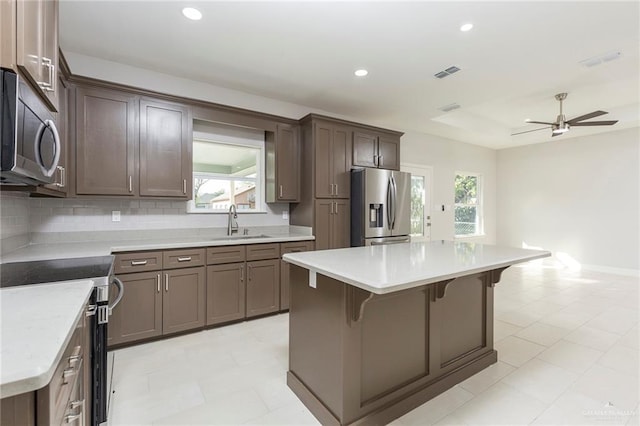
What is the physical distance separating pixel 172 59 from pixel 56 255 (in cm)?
206

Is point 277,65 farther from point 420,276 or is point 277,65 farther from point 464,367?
point 464,367

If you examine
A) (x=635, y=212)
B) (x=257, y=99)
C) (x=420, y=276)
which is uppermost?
(x=257, y=99)

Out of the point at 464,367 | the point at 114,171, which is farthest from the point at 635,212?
the point at 114,171

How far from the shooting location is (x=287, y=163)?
3.86 metres

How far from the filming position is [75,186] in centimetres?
266

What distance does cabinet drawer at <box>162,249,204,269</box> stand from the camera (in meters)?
2.81

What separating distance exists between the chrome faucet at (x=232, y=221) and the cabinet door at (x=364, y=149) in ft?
5.73

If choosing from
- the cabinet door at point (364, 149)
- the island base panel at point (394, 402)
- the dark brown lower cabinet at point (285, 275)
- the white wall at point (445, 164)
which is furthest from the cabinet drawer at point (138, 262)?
the white wall at point (445, 164)

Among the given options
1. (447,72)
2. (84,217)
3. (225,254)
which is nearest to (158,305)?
(225,254)

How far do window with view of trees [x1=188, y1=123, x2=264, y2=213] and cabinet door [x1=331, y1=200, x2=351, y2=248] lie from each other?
1025 millimetres

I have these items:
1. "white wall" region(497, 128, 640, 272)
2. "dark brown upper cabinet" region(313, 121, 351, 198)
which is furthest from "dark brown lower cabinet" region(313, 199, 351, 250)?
"white wall" region(497, 128, 640, 272)

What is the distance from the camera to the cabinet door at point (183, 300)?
283 cm

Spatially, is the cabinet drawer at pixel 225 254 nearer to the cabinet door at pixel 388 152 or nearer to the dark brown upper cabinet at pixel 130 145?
the dark brown upper cabinet at pixel 130 145

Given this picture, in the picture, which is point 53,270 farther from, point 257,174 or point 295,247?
point 257,174
